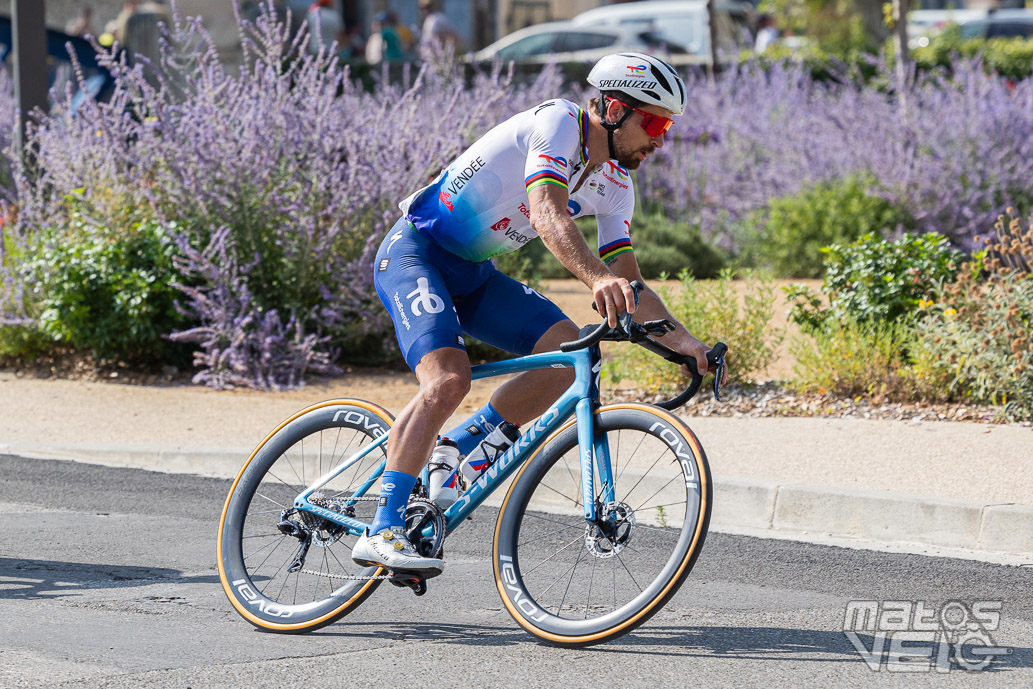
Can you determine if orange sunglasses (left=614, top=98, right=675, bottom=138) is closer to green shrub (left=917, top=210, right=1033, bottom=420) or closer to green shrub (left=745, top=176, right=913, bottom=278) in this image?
green shrub (left=917, top=210, right=1033, bottom=420)

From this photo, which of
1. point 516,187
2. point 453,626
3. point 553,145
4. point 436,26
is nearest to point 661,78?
point 553,145

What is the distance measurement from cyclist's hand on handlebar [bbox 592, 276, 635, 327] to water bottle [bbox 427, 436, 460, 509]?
80 cm

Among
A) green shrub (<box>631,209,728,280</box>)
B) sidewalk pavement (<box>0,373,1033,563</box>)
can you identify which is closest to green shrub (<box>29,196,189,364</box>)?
sidewalk pavement (<box>0,373,1033,563</box>)

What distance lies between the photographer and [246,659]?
164 inches

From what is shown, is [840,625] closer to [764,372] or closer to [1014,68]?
[764,372]

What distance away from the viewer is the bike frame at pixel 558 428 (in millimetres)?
4219

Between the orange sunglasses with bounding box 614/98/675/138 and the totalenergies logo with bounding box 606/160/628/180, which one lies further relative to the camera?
the totalenergies logo with bounding box 606/160/628/180

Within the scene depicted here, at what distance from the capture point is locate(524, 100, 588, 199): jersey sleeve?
418 cm

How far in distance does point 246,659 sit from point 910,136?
982cm

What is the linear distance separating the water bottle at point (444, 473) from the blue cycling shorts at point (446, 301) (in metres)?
0.28

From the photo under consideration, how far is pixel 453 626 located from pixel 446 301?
1.06m

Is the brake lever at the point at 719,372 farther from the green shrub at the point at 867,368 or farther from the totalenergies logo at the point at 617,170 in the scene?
the green shrub at the point at 867,368
